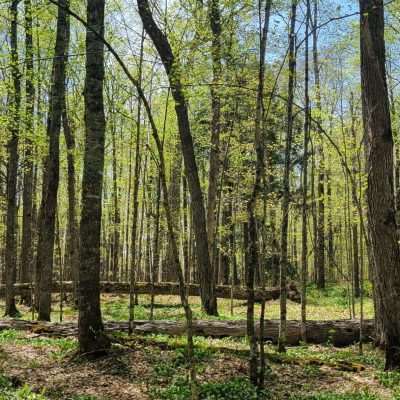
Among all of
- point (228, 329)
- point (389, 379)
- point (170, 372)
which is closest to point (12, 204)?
point (228, 329)

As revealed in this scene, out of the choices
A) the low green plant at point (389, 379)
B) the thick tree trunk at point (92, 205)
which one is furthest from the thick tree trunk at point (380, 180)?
the thick tree trunk at point (92, 205)

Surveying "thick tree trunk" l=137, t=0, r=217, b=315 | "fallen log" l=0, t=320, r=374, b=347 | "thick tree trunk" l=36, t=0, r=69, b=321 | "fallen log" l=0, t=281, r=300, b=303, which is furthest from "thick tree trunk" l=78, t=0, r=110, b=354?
"fallen log" l=0, t=281, r=300, b=303

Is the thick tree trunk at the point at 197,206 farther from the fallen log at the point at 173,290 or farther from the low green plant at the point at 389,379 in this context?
the fallen log at the point at 173,290

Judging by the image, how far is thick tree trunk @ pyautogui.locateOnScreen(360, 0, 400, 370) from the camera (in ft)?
23.3

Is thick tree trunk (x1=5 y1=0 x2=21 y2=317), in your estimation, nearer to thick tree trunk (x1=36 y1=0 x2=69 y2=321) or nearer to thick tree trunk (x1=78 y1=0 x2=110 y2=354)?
thick tree trunk (x1=36 y1=0 x2=69 y2=321)

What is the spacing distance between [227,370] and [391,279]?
304 centimetres

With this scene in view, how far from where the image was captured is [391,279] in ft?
23.3

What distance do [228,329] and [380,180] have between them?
454cm

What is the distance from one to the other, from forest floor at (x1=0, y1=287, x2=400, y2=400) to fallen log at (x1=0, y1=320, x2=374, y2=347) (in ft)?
2.32

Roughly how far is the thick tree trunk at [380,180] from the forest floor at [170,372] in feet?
3.07

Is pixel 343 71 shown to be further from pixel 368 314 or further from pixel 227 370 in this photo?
pixel 227 370

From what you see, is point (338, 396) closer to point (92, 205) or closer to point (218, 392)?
point (218, 392)

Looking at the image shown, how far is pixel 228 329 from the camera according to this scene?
950 centimetres

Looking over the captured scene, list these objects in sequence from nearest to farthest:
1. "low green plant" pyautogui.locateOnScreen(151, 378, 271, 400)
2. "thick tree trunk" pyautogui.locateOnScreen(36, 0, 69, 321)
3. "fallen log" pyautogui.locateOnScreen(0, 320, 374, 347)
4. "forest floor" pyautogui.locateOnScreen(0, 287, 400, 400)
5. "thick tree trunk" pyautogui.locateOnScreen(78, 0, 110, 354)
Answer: "low green plant" pyautogui.locateOnScreen(151, 378, 271, 400)
"forest floor" pyautogui.locateOnScreen(0, 287, 400, 400)
"thick tree trunk" pyautogui.locateOnScreen(78, 0, 110, 354)
"fallen log" pyautogui.locateOnScreen(0, 320, 374, 347)
"thick tree trunk" pyautogui.locateOnScreen(36, 0, 69, 321)
